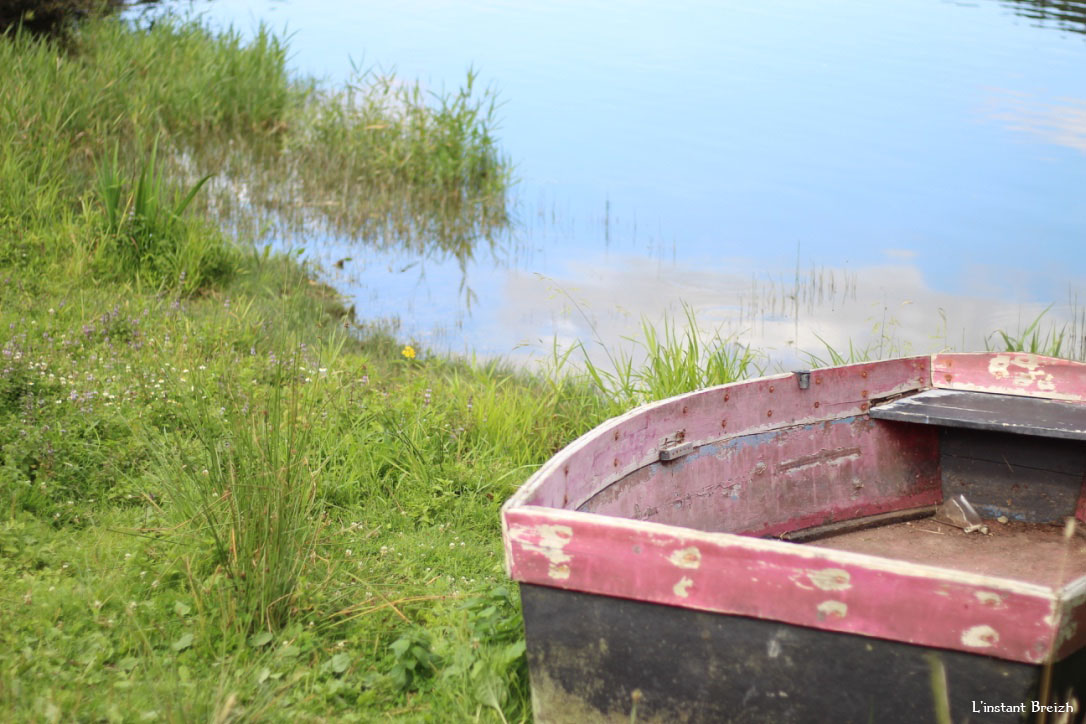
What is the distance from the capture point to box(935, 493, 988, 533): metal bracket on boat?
172 inches

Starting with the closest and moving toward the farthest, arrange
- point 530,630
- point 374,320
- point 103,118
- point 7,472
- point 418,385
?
point 530,630
point 7,472
point 418,385
point 374,320
point 103,118

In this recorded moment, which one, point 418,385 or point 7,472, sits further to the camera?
point 418,385

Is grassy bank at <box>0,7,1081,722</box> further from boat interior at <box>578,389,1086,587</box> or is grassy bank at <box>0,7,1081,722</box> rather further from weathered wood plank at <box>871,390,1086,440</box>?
weathered wood plank at <box>871,390,1086,440</box>

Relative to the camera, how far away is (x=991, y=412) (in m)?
4.30

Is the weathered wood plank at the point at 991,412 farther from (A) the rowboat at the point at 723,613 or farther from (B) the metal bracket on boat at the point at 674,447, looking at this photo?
(B) the metal bracket on boat at the point at 674,447

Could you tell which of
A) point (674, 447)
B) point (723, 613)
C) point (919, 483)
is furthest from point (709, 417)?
point (723, 613)

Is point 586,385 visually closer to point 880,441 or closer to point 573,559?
point 880,441

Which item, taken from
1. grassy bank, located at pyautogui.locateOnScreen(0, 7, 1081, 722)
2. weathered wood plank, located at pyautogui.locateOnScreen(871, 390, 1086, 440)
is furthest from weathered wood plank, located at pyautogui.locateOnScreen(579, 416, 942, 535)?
grassy bank, located at pyautogui.locateOnScreen(0, 7, 1081, 722)

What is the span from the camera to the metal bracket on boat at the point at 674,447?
361cm

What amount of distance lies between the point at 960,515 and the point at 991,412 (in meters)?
0.44

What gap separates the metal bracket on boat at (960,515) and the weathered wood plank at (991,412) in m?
0.33

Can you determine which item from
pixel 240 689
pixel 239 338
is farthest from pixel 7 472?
pixel 239 338

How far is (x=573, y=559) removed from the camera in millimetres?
2525

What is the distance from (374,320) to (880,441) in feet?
14.8
